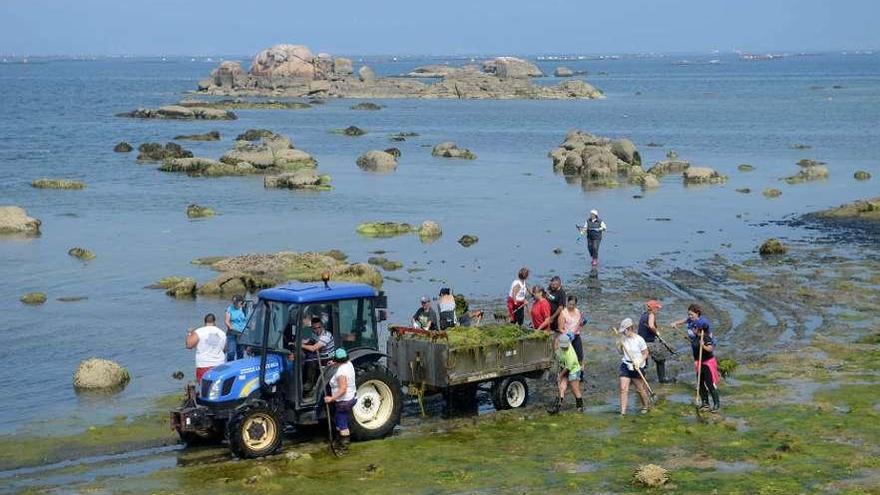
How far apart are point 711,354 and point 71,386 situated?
1245 cm

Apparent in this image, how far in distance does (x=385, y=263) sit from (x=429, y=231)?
659 cm

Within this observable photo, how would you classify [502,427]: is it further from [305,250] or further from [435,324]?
[305,250]

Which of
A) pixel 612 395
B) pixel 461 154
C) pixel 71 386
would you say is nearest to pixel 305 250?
pixel 71 386

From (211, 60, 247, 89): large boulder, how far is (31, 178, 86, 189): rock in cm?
10953

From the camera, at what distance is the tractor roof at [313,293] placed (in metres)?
18.9

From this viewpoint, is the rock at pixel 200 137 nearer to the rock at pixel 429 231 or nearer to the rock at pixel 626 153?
the rock at pixel 626 153

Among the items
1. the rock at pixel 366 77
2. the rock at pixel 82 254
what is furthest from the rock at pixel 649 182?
the rock at pixel 366 77

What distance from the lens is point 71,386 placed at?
24.5 meters

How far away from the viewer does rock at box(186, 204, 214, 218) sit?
5089 centimetres

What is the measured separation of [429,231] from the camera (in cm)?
4450

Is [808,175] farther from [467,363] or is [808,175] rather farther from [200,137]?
[467,363]

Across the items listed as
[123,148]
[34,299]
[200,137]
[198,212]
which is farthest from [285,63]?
[34,299]

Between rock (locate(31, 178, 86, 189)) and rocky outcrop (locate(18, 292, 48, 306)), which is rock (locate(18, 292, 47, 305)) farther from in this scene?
rock (locate(31, 178, 86, 189))

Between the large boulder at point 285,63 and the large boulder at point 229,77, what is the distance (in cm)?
389
